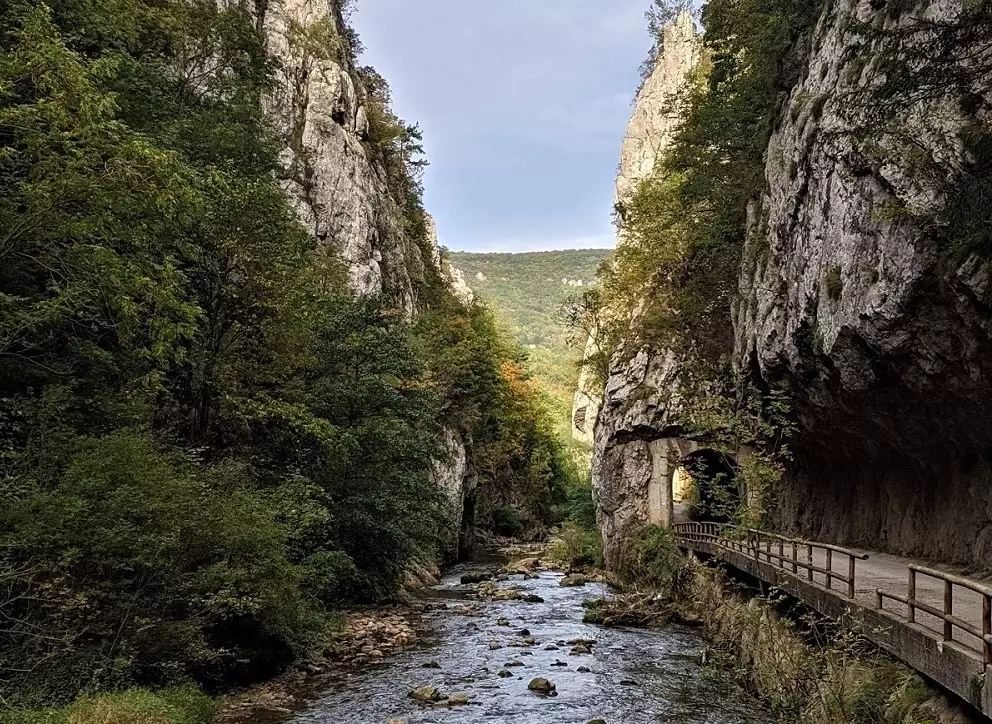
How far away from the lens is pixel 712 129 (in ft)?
77.8

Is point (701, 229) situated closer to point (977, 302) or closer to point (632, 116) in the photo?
point (977, 302)

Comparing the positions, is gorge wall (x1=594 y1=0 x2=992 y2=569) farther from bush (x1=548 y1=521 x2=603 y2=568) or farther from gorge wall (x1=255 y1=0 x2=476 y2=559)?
gorge wall (x1=255 y1=0 x2=476 y2=559)

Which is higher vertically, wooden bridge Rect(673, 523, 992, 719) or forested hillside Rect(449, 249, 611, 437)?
forested hillside Rect(449, 249, 611, 437)

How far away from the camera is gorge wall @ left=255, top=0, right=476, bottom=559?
37.3 metres

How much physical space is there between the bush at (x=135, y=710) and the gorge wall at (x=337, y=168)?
23599 mm

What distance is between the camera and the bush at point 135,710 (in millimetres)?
8012

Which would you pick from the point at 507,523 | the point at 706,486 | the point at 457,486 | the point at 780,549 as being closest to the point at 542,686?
the point at 780,549

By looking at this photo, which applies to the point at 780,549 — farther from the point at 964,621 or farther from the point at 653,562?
the point at 653,562

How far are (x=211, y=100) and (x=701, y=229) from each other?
1861 centimetres

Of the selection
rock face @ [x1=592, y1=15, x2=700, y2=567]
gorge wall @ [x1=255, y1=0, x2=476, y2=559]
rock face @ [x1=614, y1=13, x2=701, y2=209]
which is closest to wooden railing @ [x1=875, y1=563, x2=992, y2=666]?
rock face @ [x1=592, y1=15, x2=700, y2=567]

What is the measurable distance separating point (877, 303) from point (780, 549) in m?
5.53

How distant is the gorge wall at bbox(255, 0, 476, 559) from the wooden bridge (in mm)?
22707

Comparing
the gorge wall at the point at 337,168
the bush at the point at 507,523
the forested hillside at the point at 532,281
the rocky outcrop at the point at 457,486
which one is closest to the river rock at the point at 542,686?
the rocky outcrop at the point at 457,486

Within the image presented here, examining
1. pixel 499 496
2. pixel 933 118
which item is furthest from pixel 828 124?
pixel 499 496
